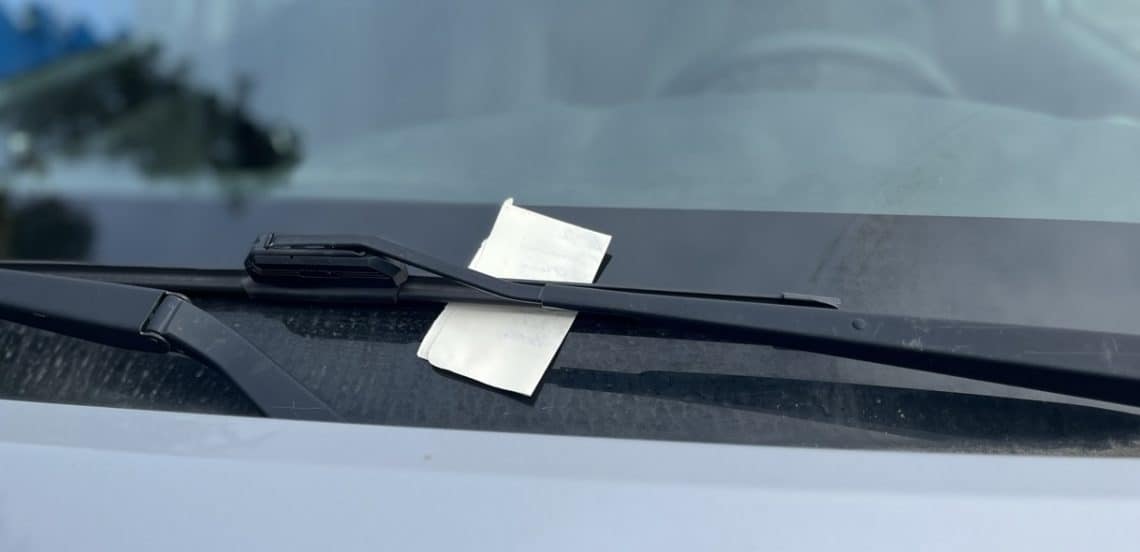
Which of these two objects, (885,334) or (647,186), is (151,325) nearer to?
(647,186)

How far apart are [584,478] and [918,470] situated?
0.97 feet

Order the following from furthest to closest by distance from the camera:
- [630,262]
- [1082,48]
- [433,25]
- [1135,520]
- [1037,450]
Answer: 1. [433,25]
2. [1082,48]
3. [630,262]
4. [1037,450]
5. [1135,520]

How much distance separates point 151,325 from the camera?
913mm

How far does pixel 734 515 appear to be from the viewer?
73 cm

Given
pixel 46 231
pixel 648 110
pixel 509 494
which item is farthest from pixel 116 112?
pixel 509 494

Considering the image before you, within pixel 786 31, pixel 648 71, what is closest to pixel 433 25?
pixel 648 71

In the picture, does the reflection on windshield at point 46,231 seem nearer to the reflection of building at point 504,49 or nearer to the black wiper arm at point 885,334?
the reflection of building at point 504,49

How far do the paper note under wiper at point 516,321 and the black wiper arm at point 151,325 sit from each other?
0.15 metres

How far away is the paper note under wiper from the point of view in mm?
934

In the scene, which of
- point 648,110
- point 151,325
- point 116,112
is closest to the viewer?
point 151,325

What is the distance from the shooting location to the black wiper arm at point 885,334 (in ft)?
2.68

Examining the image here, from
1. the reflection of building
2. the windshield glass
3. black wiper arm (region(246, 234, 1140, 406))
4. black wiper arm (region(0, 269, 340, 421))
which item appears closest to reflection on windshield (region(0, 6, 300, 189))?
the windshield glass

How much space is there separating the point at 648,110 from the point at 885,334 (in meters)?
0.52

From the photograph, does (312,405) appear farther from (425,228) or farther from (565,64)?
(565,64)
